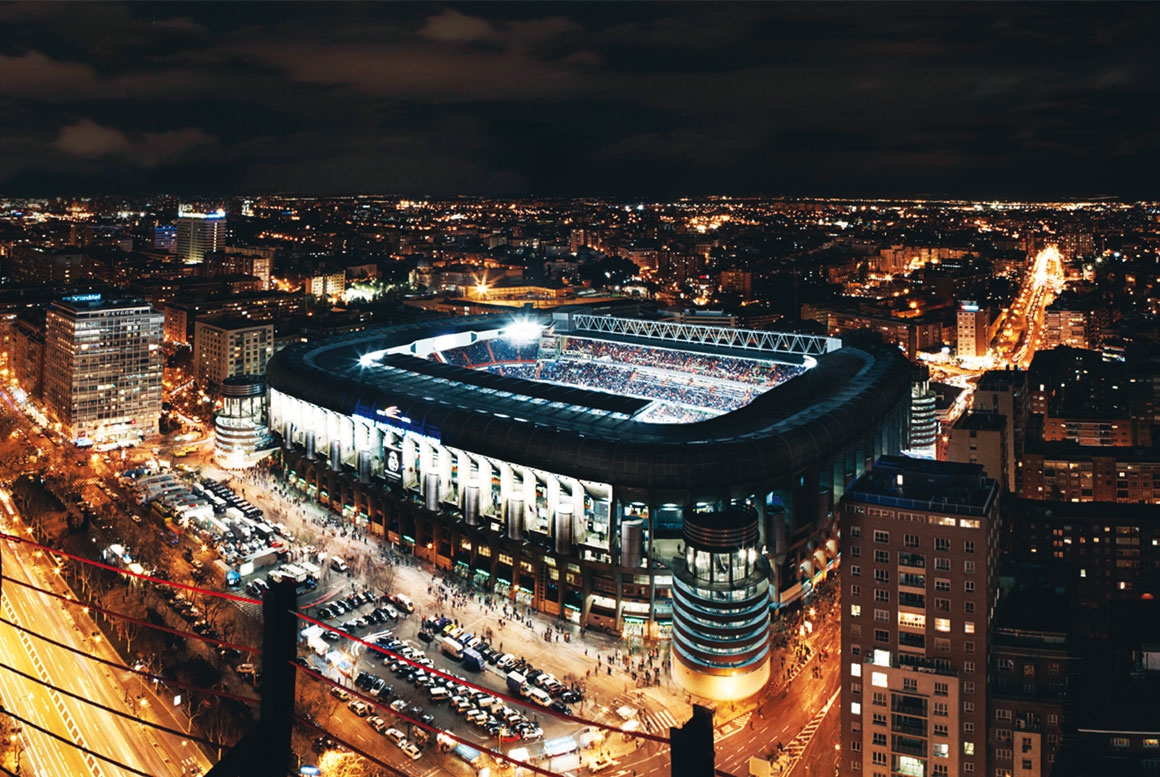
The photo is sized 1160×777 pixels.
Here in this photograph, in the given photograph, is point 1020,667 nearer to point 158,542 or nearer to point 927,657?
point 927,657

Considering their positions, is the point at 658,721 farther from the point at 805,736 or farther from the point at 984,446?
the point at 984,446

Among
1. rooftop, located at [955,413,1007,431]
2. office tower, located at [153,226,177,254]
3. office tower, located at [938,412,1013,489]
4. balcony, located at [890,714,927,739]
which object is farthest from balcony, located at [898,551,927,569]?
office tower, located at [153,226,177,254]

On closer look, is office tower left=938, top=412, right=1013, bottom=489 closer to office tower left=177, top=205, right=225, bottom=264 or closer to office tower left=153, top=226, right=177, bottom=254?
office tower left=177, top=205, right=225, bottom=264

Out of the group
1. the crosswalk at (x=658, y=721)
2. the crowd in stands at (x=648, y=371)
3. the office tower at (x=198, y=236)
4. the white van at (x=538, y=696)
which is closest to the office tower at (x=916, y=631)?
the crosswalk at (x=658, y=721)

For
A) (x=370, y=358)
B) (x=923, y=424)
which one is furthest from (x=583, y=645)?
(x=923, y=424)

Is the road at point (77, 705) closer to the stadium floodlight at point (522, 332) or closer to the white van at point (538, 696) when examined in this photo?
the white van at point (538, 696)
